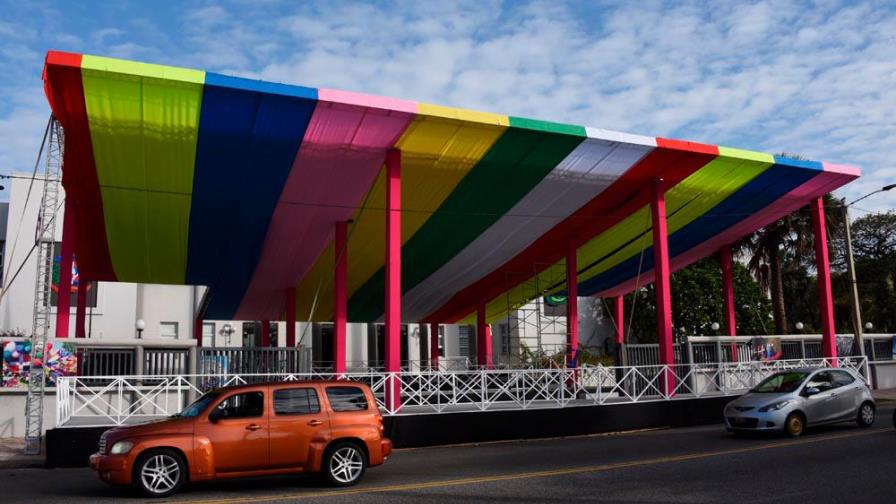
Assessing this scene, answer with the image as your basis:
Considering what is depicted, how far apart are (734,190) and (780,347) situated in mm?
6642

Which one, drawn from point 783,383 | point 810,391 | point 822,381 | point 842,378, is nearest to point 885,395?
point 842,378

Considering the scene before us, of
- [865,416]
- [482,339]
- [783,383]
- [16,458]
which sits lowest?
[16,458]

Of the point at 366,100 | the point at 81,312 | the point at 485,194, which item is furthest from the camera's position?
the point at 81,312

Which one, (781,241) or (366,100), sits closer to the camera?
(366,100)

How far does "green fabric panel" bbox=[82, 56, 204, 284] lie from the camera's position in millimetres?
12234

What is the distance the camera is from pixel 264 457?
9586 millimetres

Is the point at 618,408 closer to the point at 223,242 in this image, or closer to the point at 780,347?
the point at 780,347

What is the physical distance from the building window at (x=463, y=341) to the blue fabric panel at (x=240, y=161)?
20844 mm

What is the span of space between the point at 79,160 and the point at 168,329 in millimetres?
23303

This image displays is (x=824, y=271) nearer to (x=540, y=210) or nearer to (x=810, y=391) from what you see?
(x=810, y=391)

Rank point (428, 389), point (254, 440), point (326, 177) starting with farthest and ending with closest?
point (428, 389) → point (326, 177) → point (254, 440)

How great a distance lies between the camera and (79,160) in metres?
15.1

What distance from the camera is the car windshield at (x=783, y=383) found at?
1489 cm

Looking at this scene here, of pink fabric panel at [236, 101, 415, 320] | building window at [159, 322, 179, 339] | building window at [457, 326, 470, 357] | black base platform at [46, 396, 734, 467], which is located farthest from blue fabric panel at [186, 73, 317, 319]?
building window at [457, 326, 470, 357]
